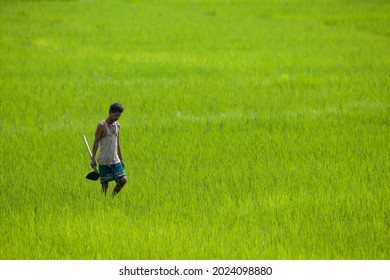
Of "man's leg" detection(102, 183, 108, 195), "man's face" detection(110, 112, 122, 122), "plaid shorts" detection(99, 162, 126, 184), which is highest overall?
"man's face" detection(110, 112, 122, 122)

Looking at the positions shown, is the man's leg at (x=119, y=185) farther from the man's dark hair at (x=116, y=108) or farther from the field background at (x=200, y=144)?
the man's dark hair at (x=116, y=108)

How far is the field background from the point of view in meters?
4.77

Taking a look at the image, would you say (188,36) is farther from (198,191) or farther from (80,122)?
(198,191)

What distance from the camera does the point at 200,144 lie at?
7.58 metres

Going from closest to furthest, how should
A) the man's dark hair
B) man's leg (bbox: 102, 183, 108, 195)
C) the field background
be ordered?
1. the field background
2. the man's dark hair
3. man's leg (bbox: 102, 183, 108, 195)

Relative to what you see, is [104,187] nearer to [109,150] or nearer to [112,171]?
[112,171]

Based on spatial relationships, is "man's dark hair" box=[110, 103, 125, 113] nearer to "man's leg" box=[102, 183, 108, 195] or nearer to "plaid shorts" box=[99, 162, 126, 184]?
"plaid shorts" box=[99, 162, 126, 184]

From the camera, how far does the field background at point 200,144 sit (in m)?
4.77

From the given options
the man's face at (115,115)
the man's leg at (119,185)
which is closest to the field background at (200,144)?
the man's leg at (119,185)

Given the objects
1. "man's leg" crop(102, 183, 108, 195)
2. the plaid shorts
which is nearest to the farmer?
the plaid shorts

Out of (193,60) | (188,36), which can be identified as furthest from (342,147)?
(188,36)

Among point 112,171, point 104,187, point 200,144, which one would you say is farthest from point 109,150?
point 200,144

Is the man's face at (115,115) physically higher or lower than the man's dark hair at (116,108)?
lower

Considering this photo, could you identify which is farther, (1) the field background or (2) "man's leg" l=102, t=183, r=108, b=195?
(2) "man's leg" l=102, t=183, r=108, b=195
